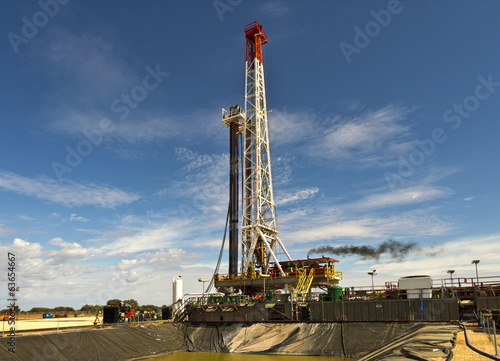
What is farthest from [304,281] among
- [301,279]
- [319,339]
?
[319,339]

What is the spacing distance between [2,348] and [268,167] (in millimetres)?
30934

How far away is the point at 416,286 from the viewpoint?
29.8 meters

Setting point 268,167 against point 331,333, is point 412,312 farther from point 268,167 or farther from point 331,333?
point 268,167

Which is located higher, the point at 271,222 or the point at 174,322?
the point at 271,222

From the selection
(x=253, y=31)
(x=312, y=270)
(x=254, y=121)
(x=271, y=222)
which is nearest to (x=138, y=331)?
(x=312, y=270)

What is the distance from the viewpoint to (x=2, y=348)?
18.4 meters

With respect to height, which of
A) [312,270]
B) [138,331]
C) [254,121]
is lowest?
[138,331]

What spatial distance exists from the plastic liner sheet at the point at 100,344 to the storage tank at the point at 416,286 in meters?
18.2

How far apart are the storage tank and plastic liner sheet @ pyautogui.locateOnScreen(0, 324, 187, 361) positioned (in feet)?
59.7

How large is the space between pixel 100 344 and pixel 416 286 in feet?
76.5

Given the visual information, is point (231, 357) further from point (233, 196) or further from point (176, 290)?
point (233, 196)

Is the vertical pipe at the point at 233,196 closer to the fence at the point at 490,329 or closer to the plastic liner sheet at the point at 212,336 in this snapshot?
the plastic liner sheet at the point at 212,336

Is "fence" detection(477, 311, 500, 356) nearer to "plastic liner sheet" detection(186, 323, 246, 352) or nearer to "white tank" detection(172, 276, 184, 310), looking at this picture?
"plastic liner sheet" detection(186, 323, 246, 352)

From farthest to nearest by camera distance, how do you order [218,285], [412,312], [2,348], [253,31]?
[253,31]
[218,285]
[412,312]
[2,348]
